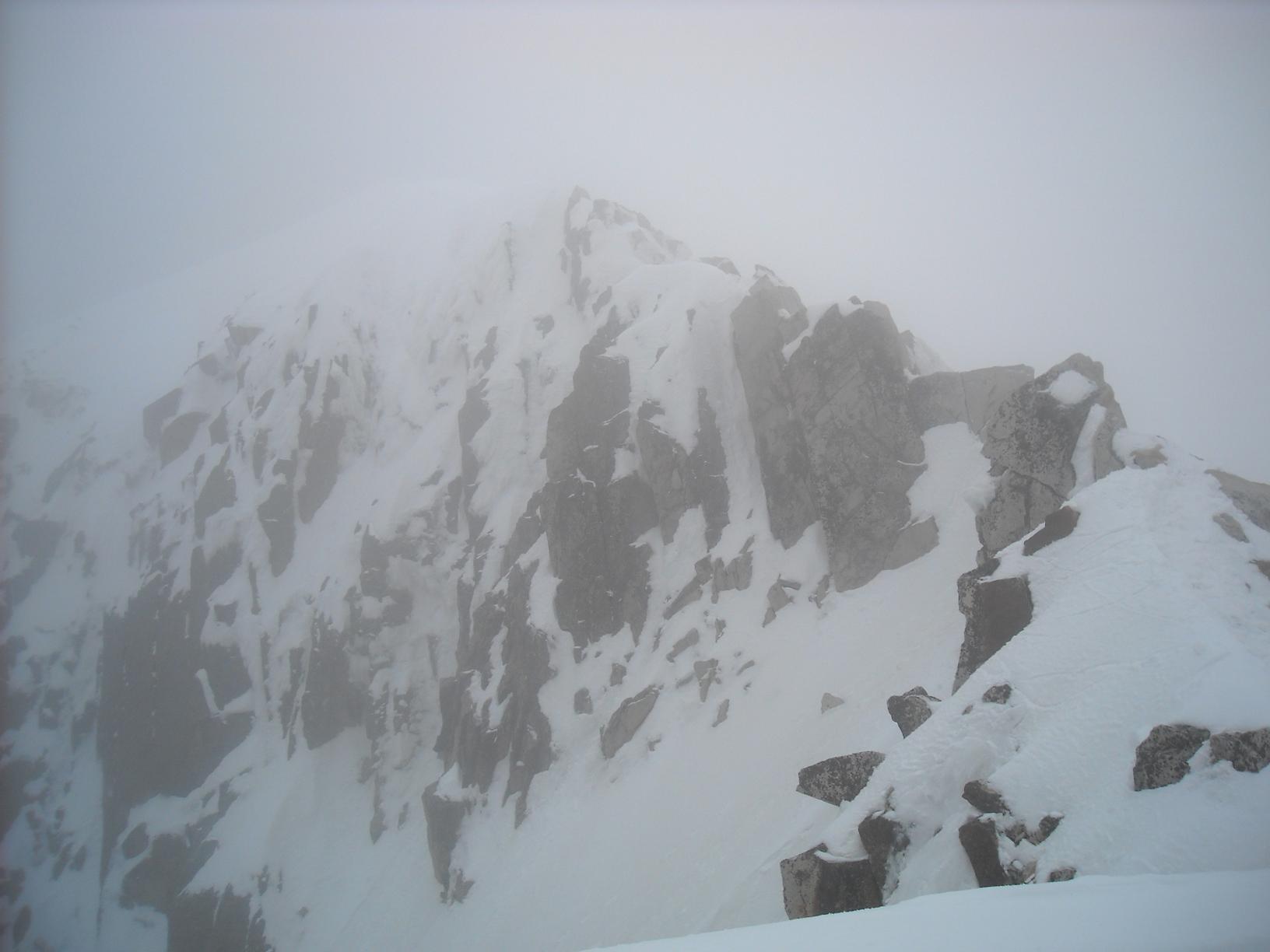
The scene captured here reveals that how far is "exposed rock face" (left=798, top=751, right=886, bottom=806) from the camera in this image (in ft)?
41.3

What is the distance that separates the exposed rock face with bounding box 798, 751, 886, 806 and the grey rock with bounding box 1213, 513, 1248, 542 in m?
7.73

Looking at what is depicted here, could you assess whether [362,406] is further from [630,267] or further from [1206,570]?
[1206,570]

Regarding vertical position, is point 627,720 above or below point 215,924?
above

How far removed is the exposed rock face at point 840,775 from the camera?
41.3ft

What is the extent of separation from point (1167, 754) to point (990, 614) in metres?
5.93

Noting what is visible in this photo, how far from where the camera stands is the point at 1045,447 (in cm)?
1891

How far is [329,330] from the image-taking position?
67.2 meters

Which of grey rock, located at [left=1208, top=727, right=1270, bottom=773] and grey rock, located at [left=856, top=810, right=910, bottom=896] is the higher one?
grey rock, located at [left=1208, top=727, right=1270, bottom=773]

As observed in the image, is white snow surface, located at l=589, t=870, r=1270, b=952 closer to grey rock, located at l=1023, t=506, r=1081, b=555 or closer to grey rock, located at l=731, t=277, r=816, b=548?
grey rock, located at l=1023, t=506, r=1081, b=555

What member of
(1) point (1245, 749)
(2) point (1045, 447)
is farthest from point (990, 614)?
(2) point (1045, 447)

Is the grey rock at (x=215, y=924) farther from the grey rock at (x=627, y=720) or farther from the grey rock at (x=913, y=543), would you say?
the grey rock at (x=913, y=543)

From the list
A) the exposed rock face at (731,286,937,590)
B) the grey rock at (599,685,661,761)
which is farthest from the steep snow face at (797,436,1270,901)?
the grey rock at (599,685,661,761)

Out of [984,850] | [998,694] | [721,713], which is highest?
[998,694]

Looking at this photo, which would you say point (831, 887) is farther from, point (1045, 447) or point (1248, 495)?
point (1045, 447)
